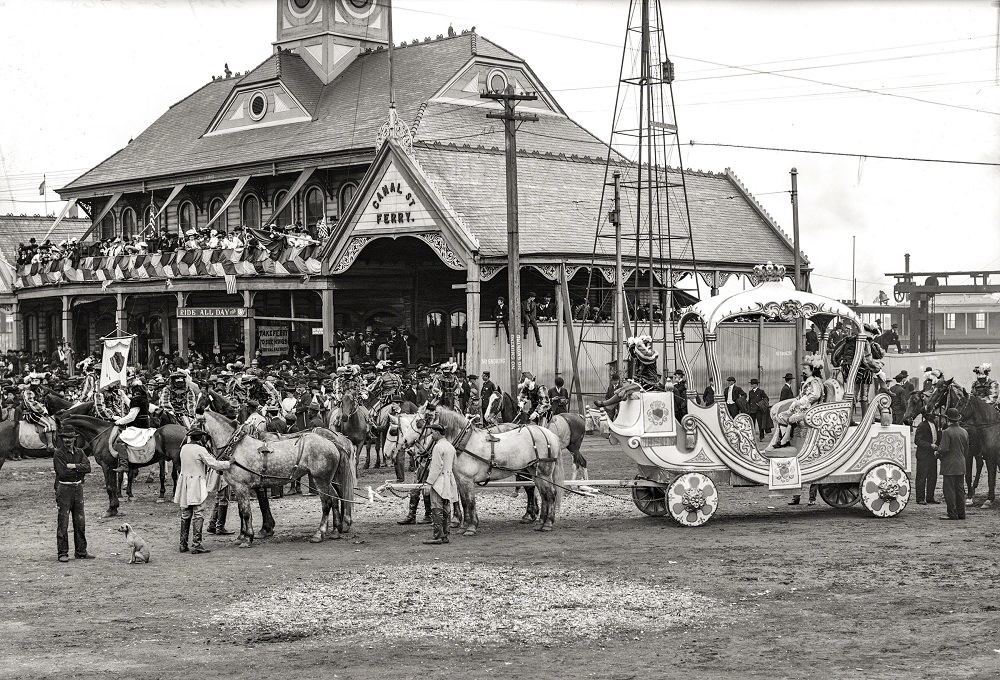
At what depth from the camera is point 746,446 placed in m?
16.8

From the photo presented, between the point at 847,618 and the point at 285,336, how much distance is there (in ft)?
112

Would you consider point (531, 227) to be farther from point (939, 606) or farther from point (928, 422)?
point (939, 606)

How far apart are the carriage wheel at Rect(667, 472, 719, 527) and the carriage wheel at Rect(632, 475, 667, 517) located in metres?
0.87

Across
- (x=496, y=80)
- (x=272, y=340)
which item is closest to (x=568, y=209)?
(x=496, y=80)

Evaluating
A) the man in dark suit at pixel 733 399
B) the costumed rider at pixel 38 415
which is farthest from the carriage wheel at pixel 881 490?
the costumed rider at pixel 38 415

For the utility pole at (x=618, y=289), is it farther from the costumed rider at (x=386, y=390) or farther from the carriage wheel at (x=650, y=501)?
the carriage wheel at (x=650, y=501)

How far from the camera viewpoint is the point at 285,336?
43.4 metres

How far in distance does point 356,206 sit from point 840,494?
20398 mm

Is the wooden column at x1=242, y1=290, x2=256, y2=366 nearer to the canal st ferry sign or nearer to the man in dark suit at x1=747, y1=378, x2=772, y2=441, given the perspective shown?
the canal st ferry sign

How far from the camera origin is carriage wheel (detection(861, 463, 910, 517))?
55.9 ft

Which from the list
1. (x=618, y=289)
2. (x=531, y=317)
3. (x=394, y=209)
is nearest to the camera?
(x=618, y=289)

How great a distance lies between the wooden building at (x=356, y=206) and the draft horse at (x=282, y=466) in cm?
1605

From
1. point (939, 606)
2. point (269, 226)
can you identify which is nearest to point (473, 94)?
point (269, 226)

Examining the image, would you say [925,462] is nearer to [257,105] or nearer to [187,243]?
[187,243]
